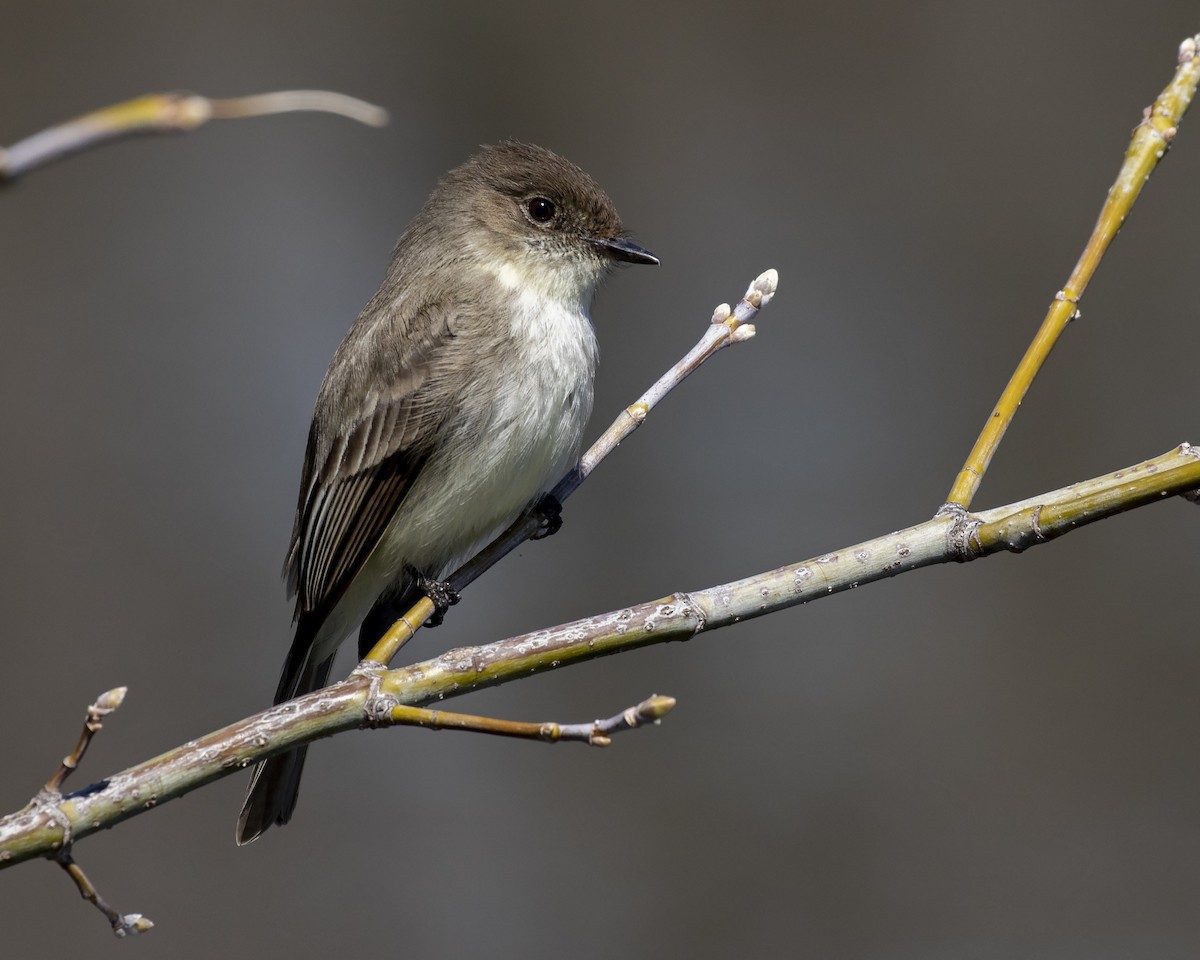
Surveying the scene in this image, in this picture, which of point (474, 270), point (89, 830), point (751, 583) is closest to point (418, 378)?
point (474, 270)

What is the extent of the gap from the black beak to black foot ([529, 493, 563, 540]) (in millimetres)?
729

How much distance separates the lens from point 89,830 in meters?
1.79

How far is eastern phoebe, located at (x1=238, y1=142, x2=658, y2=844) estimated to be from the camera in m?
3.04

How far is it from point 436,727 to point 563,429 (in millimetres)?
1345

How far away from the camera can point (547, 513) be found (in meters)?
2.99

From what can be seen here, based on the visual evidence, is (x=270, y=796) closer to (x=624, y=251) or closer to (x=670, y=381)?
(x=670, y=381)

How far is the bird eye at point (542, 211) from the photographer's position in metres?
3.44

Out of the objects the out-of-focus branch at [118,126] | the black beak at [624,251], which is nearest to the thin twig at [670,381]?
the black beak at [624,251]

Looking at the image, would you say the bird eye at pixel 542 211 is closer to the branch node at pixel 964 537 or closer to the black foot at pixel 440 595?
the black foot at pixel 440 595

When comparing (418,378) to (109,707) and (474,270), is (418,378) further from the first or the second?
(109,707)

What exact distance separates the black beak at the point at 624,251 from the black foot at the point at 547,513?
729 millimetres

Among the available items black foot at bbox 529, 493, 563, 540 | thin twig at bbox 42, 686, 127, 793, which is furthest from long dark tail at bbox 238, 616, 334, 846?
thin twig at bbox 42, 686, 127, 793

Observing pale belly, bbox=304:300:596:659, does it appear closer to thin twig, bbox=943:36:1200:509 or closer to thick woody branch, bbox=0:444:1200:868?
thick woody branch, bbox=0:444:1200:868

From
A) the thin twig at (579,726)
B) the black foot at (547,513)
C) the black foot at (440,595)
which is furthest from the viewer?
the black foot at (547,513)
